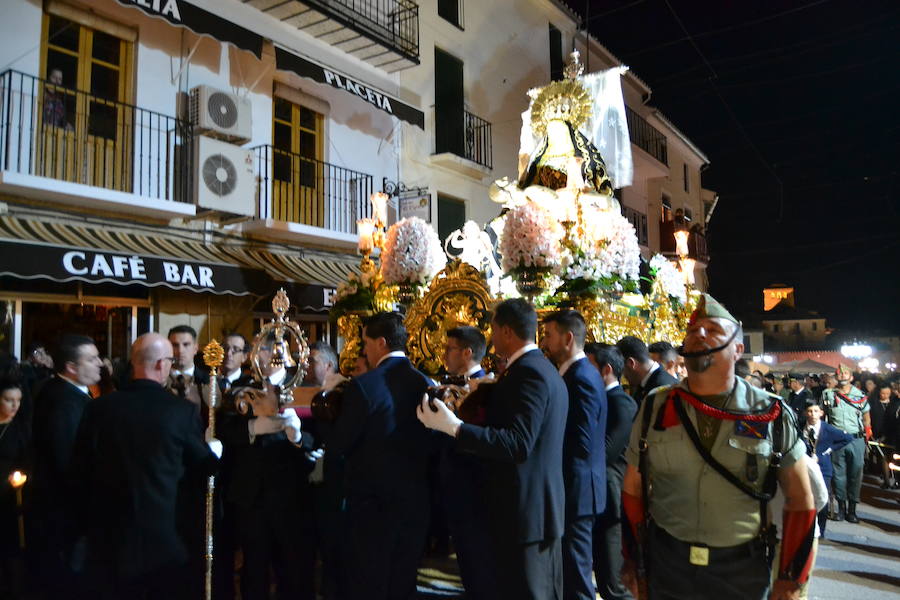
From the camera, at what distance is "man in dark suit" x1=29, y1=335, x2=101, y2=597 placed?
3.77 meters

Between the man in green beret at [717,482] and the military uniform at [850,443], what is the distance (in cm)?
672

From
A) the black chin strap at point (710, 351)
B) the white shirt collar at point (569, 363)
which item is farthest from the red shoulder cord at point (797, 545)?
the white shirt collar at point (569, 363)

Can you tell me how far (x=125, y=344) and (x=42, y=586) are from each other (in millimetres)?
5867

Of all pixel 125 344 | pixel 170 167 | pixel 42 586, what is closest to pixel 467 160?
pixel 170 167

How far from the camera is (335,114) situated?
1267 centimetres

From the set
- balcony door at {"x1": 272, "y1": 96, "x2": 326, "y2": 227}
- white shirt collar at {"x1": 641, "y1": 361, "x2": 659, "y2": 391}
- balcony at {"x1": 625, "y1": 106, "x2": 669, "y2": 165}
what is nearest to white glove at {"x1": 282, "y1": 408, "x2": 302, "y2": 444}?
white shirt collar at {"x1": 641, "y1": 361, "x2": 659, "y2": 391}

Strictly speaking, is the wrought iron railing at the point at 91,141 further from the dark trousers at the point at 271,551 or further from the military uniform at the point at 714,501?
the military uniform at the point at 714,501

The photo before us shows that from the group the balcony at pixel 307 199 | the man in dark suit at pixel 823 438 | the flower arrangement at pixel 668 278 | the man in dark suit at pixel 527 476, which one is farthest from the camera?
the balcony at pixel 307 199

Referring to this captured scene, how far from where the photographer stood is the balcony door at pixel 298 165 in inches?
457

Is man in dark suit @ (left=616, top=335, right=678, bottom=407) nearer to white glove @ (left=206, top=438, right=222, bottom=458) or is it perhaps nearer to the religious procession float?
the religious procession float

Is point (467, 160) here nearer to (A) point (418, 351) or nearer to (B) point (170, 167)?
(B) point (170, 167)

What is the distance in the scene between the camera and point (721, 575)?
266cm

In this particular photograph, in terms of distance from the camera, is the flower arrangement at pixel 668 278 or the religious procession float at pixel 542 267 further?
the flower arrangement at pixel 668 278

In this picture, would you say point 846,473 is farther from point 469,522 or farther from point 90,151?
point 90,151
